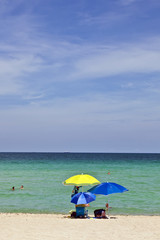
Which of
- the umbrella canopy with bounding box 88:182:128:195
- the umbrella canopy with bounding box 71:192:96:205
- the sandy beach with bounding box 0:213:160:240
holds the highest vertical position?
the umbrella canopy with bounding box 88:182:128:195

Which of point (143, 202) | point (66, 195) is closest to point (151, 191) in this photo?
point (143, 202)

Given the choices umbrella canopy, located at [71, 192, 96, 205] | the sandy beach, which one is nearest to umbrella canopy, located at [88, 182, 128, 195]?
umbrella canopy, located at [71, 192, 96, 205]

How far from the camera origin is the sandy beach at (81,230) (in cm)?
1124

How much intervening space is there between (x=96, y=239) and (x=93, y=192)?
443 centimetres

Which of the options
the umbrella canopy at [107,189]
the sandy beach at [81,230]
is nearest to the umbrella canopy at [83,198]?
the umbrella canopy at [107,189]

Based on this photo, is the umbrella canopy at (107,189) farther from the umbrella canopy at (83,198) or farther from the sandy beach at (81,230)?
the sandy beach at (81,230)

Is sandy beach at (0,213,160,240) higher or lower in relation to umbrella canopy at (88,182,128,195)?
lower

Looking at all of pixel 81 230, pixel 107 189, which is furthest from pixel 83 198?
pixel 81 230

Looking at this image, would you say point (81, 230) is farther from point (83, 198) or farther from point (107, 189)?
point (107, 189)

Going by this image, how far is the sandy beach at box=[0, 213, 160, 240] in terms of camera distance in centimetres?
1124

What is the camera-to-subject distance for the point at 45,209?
779 inches

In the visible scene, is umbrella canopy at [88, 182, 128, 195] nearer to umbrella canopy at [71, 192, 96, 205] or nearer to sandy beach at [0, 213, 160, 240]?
umbrella canopy at [71, 192, 96, 205]

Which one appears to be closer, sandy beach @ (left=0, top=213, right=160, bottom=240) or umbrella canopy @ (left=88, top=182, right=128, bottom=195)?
sandy beach @ (left=0, top=213, right=160, bottom=240)

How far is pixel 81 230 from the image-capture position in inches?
487
